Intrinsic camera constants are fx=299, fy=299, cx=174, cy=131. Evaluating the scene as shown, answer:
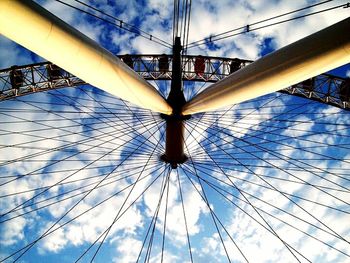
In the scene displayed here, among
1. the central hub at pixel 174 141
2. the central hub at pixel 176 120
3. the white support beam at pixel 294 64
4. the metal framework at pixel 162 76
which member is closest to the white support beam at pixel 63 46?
the white support beam at pixel 294 64

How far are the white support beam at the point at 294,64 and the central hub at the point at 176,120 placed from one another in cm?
326

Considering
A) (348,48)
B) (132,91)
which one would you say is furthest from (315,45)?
(132,91)

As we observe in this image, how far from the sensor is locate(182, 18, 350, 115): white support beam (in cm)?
423

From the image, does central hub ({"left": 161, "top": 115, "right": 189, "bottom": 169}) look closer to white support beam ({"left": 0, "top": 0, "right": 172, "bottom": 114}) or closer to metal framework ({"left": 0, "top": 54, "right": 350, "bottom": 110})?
white support beam ({"left": 0, "top": 0, "right": 172, "bottom": 114})

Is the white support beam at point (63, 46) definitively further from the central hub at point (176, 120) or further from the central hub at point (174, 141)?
the central hub at point (174, 141)

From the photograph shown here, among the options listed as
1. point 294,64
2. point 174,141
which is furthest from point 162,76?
point 294,64

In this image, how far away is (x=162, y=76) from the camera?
18.2 metres

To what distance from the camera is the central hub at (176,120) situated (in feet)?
30.3

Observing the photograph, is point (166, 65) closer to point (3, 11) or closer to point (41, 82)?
point (41, 82)

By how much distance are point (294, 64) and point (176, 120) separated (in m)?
5.14

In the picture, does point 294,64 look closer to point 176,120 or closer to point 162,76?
point 176,120

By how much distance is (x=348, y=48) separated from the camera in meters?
4.16

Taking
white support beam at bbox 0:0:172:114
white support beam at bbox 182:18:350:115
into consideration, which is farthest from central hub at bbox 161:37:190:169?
white support beam at bbox 0:0:172:114

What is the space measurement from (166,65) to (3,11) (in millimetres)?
14912
